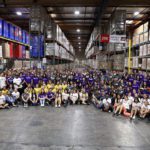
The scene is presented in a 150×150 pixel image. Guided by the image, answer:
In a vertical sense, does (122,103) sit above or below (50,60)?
below

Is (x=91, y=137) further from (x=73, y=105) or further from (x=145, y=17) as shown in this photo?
(x=145, y=17)

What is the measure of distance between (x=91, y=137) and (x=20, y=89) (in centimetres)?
798

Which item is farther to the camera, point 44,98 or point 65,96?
point 65,96

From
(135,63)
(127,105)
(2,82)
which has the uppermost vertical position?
(135,63)

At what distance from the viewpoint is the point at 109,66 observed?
2242 centimetres

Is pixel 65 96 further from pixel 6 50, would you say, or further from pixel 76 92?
pixel 6 50

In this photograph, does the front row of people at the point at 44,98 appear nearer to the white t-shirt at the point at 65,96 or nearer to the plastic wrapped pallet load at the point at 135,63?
the white t-shirt at the point at 65,96

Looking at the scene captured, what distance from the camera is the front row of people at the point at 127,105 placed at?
10.5 meters

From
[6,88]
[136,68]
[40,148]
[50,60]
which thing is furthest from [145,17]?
[40,148]

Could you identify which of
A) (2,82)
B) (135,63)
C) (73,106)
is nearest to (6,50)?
(2,82)

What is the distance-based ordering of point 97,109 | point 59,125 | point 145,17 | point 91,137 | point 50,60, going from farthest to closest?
1. point 50,60
2. point 145,17
3. point 97,109
4. point 59,125
5. point 91,137

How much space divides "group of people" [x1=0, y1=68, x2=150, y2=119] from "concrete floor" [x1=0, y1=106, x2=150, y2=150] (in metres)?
0.95

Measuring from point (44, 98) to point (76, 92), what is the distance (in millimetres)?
2016

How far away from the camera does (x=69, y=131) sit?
8.30m
